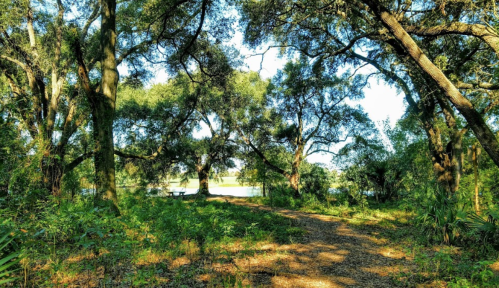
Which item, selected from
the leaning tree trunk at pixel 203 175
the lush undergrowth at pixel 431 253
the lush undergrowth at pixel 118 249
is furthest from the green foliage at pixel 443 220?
the leaning tree trunk at pixel 203 175

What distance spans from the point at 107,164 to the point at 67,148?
12.4 feet

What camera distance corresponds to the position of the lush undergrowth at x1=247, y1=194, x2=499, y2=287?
402cm

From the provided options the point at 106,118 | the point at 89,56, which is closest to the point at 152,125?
the point at 89,56

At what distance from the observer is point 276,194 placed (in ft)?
57.2

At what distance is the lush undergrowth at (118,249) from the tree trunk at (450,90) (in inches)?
169

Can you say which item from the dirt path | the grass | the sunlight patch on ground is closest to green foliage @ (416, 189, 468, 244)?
the grass

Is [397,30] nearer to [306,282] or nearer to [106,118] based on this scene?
[306,282]

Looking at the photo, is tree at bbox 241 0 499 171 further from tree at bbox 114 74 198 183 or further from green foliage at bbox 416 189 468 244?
tree at bbox 114 74 198 183

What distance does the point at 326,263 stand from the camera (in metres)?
5.27

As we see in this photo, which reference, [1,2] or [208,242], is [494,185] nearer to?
[208,242]

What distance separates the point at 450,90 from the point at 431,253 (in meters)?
3.38

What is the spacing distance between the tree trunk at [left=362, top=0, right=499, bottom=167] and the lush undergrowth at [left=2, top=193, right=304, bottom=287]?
428 cm

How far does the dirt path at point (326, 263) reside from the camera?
14.2 feet

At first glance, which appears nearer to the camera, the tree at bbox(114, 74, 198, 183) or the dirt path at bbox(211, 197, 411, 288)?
the dirt path at bbox(211, 197, 411, 288)
